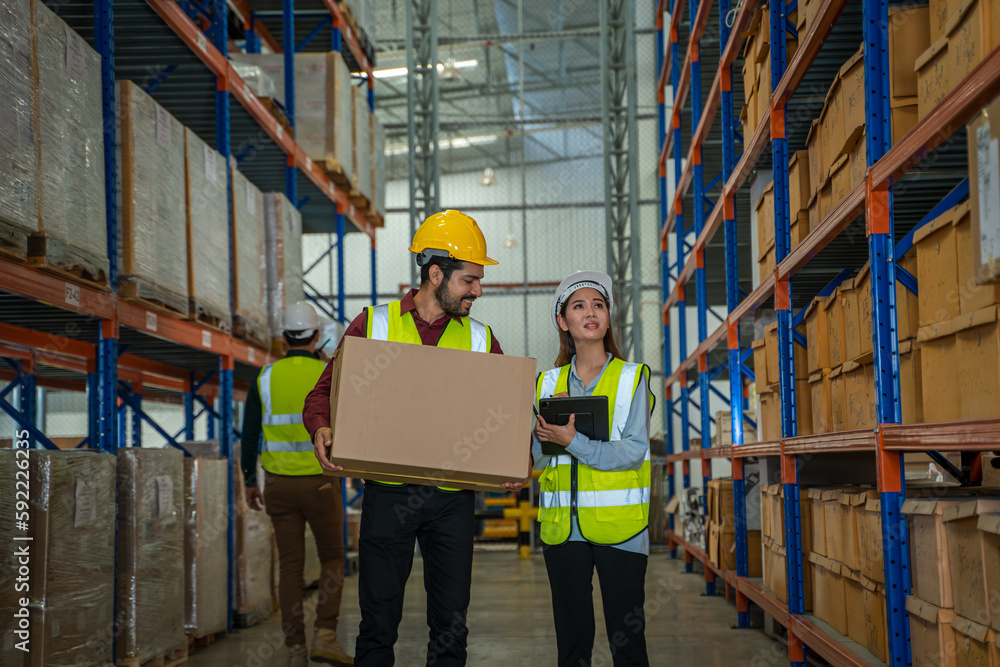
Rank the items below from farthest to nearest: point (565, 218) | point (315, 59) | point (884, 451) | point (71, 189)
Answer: point (565, 218)
point (315, 59)
point (71, 189)
point (884, 451)

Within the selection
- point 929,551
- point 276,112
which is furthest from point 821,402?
point 276,112

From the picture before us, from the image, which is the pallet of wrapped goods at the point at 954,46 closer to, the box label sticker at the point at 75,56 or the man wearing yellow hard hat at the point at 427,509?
the man wearing yellow hard hat at the point at 427,509

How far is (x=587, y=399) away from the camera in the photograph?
3.11 m

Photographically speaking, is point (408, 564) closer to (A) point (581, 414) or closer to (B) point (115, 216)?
(A) point (581, 414)

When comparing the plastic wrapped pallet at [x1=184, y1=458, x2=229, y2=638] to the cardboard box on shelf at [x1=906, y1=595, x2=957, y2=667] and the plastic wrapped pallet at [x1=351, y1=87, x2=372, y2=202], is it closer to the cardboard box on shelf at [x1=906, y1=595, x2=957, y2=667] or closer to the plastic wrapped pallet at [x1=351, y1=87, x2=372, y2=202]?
the cardboard box on shelf at [x1=906, y1=595, x2=957, y2=667]

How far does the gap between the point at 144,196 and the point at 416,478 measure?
2.89 m

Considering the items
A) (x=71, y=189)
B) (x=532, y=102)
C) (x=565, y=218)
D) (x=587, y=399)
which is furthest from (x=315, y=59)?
(x=532, y=102)

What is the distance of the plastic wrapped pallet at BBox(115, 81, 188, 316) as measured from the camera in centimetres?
489

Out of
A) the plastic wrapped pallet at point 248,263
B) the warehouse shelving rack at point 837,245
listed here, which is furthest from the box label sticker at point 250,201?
the warehouse shelving rack at point 837,245

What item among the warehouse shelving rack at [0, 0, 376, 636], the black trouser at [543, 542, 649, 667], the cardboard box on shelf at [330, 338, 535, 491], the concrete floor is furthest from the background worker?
the black trouser at [543, 542, 649, 667]

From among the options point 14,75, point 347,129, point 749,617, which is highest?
point 347,129

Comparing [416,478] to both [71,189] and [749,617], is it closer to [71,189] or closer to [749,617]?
[71,189]

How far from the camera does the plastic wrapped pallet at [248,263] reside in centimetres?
664

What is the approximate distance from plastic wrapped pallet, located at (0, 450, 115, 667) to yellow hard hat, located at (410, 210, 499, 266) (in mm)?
1911
